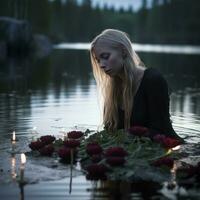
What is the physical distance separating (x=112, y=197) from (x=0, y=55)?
45.1m

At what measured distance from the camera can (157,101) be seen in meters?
7.79

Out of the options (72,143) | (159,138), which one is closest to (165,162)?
(159,138)

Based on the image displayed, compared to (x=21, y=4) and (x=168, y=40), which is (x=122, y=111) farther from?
(x=168, y=40)

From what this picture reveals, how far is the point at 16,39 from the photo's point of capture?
193 ft

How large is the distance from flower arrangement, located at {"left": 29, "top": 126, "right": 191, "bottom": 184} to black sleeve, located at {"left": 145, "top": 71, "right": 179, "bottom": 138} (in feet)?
0.59

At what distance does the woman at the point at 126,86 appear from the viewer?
7.59 meters

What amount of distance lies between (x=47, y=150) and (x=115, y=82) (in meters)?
1.19

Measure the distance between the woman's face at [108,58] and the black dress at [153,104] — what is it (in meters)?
0.40

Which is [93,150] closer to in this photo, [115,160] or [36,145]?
[115,160]

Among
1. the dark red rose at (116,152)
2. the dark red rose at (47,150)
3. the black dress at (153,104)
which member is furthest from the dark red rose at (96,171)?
the black dress at (153,104)

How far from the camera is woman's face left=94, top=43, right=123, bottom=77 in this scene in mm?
7559

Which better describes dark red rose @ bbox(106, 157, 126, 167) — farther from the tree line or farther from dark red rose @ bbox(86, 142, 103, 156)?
the tree line

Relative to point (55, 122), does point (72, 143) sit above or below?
above

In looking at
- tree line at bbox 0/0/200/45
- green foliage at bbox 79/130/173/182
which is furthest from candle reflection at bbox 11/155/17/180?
tree line at bbox 0/0/200/45
